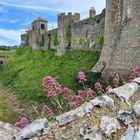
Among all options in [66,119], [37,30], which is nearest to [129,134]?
[66,119]

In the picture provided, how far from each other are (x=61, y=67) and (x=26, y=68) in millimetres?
11588

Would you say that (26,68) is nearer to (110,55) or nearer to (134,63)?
(110,55)

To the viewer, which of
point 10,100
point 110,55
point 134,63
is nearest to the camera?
point 134,63

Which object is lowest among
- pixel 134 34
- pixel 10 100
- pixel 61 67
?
pixel 10 100

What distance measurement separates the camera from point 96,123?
18.0 ft

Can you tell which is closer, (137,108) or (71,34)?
(137,108)

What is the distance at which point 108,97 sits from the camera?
231 inches

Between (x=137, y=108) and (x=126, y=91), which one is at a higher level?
(x=126, y=91)

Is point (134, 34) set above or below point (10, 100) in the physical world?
above

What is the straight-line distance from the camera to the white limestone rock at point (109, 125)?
17.8 ft

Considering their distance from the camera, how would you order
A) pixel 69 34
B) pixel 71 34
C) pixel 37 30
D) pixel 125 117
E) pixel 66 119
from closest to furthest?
pixel 66 119
pixel 125 117
pixel 71 34
pixel 69 34
pixel 37 30

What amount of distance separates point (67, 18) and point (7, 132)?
37794 millimetres

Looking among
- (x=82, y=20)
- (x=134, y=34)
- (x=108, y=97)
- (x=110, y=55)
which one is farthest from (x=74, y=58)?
(x=108, y=97)

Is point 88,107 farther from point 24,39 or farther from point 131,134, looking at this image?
point 24,39
